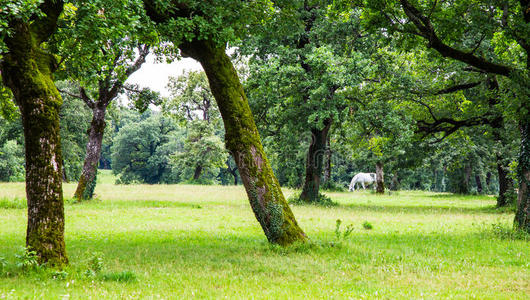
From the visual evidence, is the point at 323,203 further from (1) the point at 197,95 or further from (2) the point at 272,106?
(1) the point at 197,95

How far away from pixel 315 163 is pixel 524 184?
45.1 feet

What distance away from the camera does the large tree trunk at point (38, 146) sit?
7770 mm

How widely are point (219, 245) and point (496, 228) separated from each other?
933 centimetres

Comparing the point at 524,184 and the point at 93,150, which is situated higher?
the point at 93,150

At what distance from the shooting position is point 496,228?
1353 cm

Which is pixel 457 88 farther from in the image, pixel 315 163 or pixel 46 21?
pixel 46 21

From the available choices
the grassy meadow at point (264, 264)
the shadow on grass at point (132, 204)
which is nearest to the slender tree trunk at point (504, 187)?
the grassy meadow at point (264, 264)

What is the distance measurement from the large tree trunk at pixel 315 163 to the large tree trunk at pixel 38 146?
754 inches

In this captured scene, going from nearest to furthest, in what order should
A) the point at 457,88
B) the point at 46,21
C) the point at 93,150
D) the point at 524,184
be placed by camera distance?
1. the point at 46,21
2. the point at 524,184
3. the point at 457,88
4. the point at 93,150

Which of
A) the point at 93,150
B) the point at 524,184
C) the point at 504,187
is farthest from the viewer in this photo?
the point at 504,187

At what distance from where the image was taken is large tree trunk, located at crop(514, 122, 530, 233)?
13.1m

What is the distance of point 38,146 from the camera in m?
7.86

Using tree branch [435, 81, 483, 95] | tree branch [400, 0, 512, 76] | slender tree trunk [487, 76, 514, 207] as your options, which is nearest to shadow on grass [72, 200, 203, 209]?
tree branch [400, 0, 512, 76]

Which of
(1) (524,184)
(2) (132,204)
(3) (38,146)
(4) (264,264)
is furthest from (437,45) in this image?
(2) (132,204)
